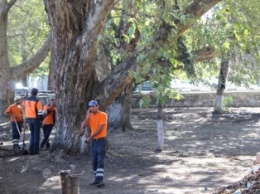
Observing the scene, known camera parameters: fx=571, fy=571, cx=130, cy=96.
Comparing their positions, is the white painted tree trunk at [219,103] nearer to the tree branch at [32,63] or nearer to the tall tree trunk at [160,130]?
the tree branch at [32,63]

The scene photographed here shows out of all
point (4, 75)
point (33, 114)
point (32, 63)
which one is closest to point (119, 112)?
point (32, 63)

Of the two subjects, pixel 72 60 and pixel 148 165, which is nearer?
pixel 72 60

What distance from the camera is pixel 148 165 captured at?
48.3ft

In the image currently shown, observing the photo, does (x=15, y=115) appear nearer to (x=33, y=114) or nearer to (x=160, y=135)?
(x=33, y=114)

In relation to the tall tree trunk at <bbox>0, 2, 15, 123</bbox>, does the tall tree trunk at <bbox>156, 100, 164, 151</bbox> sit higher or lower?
lower

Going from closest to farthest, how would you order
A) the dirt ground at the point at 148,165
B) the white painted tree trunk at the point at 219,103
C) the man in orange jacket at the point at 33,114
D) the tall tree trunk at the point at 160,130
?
1. the dirt ground at the point at 148,165
2. the man in orange jacket at the point at 33,114
3. the tall tree trunk at the point at 160,130
4. the white painted tree trunk at the point at 219,103

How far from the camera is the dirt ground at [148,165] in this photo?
39.3 ft

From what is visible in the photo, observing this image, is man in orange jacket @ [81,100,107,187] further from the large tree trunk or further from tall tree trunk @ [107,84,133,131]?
tall tree trunk @ [107,84,133,131]

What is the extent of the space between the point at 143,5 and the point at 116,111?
12294 mm

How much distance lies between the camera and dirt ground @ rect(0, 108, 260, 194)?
39.3 feet

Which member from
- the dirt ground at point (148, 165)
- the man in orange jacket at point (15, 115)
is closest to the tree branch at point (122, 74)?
the dirt ground at point (148, 165)

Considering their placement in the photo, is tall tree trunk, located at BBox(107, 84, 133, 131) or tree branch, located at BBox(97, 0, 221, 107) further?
tall tree trunk, located at BBox(107, 84, 133, 131)

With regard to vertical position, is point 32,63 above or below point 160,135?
above

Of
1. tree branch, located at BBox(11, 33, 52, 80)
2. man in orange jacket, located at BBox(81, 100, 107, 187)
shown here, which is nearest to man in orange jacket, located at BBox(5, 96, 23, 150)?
man in orange jacket, located at BBox(81, 100, 107, 187)
